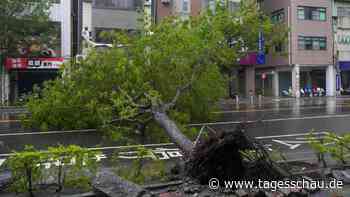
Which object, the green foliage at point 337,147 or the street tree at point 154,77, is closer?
the green foliage at point 337,147

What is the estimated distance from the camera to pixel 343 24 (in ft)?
133

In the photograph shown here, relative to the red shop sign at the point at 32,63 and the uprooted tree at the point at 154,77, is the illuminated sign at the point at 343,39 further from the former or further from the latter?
the red shop sign at the point at 32,63

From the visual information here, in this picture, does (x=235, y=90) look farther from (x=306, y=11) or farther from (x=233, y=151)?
(x=233, y=151)

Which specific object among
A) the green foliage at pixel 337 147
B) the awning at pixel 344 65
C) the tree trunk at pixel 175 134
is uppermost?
the awning at pixel 344 65

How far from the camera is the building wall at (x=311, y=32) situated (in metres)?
37.7

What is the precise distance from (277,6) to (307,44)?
5.39 metres

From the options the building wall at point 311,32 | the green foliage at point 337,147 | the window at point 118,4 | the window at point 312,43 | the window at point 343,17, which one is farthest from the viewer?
the window at point 343,17

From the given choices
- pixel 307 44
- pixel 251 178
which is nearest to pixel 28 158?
pixel 251 178

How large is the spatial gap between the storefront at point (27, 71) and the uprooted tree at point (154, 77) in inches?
522

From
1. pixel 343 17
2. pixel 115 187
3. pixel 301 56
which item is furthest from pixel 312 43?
pixel 115 187

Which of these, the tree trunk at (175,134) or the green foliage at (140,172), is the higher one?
the tree trunk at (175,134)

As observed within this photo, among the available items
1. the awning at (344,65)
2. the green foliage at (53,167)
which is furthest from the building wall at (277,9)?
the green foliage at (53,167)

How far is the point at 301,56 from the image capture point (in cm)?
3778

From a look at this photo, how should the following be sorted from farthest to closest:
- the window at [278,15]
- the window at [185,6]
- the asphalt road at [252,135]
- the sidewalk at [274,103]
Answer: the window at [278,15]
the window at [185,6]
the sidewalk at [274,103]
the asphalt road at [252,135]
